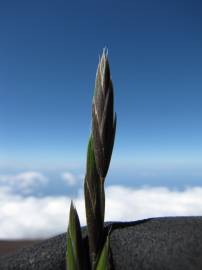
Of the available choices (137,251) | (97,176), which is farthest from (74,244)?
(137,251)

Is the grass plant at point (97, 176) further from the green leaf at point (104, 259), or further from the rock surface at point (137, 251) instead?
the rock surface at point (137, 251)

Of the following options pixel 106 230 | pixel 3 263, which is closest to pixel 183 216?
pixel 106 230

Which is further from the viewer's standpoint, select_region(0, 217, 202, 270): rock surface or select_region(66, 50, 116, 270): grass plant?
select_region(0, 217, 202, 270): rock surface

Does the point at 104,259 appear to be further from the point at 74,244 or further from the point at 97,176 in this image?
the point at 97,176

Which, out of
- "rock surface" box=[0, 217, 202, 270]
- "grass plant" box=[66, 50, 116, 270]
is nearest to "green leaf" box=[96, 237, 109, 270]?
"grass plant" box=[66, 50, 116, 270]

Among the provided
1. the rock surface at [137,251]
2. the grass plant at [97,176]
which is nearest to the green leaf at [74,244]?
the grass plant at [97,176]

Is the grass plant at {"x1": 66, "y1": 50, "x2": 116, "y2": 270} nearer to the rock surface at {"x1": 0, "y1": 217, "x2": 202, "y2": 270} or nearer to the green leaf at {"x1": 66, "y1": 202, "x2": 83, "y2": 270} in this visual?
the green leaf at {"x1": 66, "y1": 202, "x2": 83, "y2": 270}
